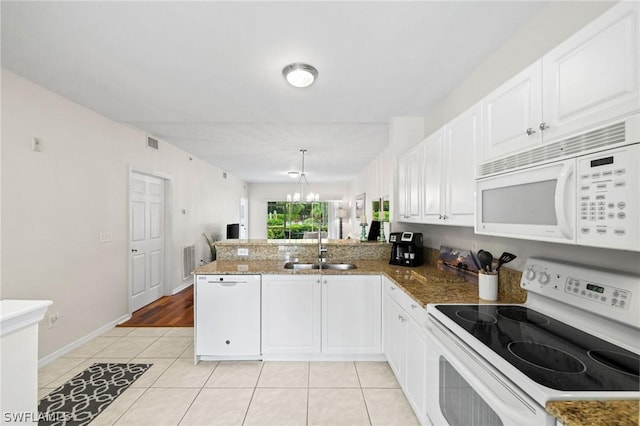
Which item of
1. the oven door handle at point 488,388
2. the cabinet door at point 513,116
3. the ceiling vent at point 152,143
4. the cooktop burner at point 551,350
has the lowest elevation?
the oven door handle at point 488,388

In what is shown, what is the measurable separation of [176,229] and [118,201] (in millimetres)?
1377

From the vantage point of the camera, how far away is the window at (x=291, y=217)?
9672mm

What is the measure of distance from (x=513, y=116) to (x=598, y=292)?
88 centimetres

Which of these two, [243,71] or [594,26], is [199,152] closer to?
[243,71]

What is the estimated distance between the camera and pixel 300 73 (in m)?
2.18

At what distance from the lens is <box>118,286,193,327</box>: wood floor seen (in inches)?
139

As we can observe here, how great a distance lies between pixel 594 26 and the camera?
1.01 metres

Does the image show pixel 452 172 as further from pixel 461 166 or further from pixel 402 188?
pixel 402 188

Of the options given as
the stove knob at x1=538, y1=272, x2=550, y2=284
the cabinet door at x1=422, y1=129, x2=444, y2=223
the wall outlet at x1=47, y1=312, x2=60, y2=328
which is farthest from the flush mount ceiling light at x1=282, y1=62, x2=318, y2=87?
the wall outlet at x1=47, y1=312, x2=60, y2=328

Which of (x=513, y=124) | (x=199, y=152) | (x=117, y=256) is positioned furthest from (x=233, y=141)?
(x=513, y=124)

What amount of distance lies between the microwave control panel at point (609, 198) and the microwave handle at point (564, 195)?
0.09ft

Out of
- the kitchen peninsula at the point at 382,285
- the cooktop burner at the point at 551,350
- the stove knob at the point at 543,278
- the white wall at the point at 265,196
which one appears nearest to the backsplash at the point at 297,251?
the kitchen peninsula at the point at 382,285

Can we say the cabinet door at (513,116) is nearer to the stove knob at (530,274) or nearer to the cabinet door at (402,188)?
the stove knob at (530,274)

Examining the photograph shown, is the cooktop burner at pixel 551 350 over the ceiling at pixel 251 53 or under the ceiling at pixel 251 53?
under
